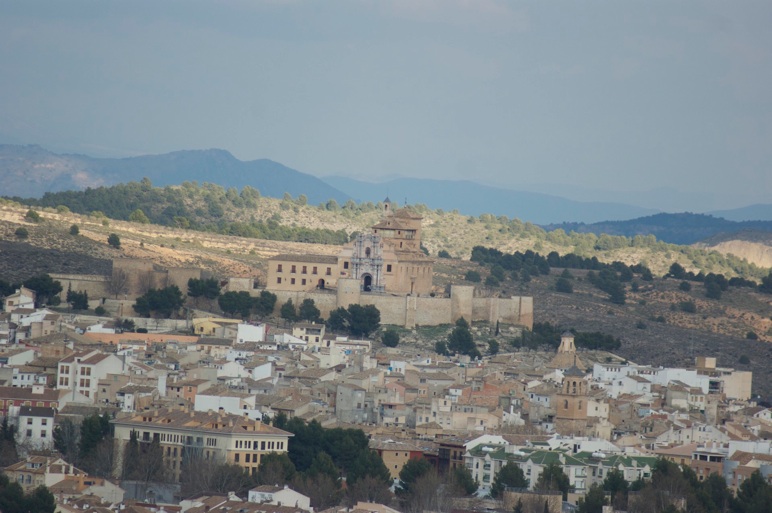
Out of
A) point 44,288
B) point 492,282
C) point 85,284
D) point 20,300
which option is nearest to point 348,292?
point 85,284

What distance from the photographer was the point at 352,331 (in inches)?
3396

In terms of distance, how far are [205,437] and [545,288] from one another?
58696 mm

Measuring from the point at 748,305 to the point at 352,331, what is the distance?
4190 cm

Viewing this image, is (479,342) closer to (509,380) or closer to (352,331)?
(352,331)

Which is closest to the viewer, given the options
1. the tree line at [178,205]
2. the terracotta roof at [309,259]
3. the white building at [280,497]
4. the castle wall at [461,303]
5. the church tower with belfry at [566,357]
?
the white building at [280,497]

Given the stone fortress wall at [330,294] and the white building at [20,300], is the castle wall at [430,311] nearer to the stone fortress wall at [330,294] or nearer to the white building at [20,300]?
the stone fortress wall at [330,294]

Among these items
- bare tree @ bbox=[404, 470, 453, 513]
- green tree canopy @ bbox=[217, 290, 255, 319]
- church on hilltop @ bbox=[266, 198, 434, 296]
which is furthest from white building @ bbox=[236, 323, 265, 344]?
bare tree @ bbox=[404, 470, 453, 513]

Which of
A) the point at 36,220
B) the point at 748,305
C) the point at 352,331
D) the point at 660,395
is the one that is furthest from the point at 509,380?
the point at 748,305

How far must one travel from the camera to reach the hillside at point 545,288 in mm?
97688

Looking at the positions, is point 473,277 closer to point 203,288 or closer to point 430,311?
point 430,311

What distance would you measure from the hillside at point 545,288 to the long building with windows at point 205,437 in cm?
3344

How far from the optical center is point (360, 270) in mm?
91312

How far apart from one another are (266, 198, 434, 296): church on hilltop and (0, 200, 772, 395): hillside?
366 inches

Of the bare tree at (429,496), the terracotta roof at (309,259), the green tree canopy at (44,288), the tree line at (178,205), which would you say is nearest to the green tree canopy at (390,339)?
the terracotta roof at (309,259)
